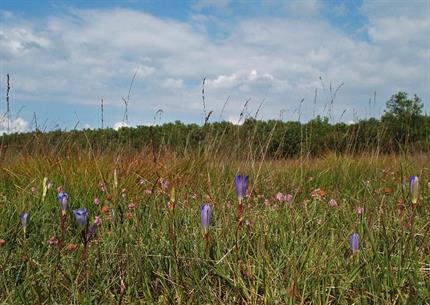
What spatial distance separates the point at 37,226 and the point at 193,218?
3.66ft

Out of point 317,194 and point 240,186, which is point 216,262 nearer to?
point 240,186

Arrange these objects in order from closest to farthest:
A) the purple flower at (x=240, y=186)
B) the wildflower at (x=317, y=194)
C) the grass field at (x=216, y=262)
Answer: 1. the purple flower at (x=240, y=186)
2. the grass field at (x=216, y=262)
3. the wildflower at (x=317, y=194)

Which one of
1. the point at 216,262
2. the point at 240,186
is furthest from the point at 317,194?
the point at 240,186

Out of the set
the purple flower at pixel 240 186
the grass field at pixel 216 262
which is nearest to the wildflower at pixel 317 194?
the grass field at pixel 216 262

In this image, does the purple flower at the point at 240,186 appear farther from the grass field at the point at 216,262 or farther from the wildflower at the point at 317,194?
the wildflower at the point at 317,194

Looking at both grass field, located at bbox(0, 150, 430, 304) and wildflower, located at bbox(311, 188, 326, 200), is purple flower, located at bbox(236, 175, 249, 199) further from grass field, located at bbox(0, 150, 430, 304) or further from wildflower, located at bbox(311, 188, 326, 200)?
wildflower, located at bbox(311, 188, 326, 200)

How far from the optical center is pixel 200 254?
7.18 ft

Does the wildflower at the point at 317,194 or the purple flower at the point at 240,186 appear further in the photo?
the wildflower at the point at 317,194

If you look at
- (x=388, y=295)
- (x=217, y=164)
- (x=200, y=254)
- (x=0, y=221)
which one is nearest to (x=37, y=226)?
(x=0, y=221)

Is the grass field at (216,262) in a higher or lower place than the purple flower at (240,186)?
lower

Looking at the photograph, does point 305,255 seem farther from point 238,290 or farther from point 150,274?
point 150,274

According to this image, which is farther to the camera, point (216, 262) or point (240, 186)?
point (216, 262)

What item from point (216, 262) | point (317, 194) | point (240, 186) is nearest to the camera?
point (240, 186)

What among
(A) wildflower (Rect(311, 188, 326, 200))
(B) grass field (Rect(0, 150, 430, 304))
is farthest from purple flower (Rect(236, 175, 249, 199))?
(A) wildflower (Rect(311, 188, 326, 200))
